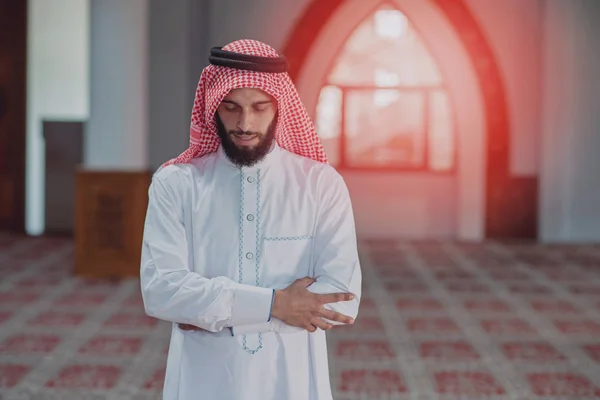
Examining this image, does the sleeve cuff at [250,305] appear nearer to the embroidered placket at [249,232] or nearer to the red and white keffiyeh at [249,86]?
the embroidered placket at [249,232]

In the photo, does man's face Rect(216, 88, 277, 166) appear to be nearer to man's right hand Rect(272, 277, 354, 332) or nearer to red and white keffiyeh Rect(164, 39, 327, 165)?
red and white keffiyeh Rect(164, 39, 327, 165)

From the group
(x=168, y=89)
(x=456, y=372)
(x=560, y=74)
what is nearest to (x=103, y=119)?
(x=168, y=89)

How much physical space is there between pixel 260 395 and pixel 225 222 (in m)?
0.34

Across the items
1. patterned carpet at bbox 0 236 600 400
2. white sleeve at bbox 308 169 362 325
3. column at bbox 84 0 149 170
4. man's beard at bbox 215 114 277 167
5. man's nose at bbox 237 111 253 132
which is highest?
column at bbox 84 0 149 170

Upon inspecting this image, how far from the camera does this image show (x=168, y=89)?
674cm

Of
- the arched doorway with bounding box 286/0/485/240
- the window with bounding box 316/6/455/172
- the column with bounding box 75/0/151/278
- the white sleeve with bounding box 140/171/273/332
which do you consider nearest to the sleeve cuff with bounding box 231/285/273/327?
the white sleeve with bounding box 140/171/273/332

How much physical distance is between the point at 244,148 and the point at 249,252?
193 millimetres

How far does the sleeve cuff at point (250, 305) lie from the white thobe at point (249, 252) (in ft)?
0.07

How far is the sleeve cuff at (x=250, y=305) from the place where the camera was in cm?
150

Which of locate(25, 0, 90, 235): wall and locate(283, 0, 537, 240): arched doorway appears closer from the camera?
locate(25, 0, 90, 235): wall

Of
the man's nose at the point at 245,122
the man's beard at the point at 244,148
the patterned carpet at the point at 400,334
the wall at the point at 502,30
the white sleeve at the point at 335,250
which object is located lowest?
the patterned carpet at the point at 400,334

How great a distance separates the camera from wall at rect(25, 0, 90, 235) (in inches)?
327

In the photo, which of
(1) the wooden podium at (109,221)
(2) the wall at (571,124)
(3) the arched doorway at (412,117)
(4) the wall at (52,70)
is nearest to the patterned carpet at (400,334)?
(1) the wooden podium at (109,221)

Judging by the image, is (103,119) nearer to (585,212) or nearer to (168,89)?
(168,89)
